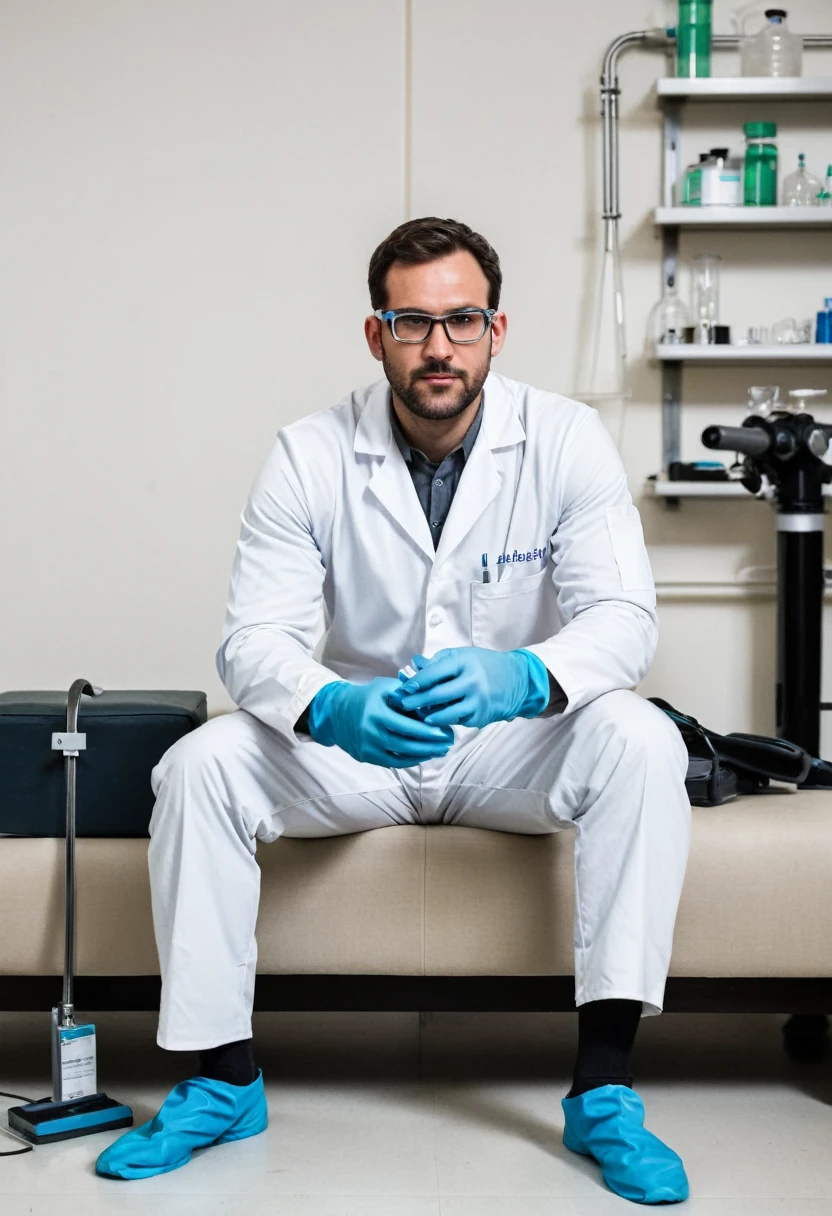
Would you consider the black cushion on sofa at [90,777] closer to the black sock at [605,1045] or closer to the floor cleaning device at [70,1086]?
the floor cleaning device at [70,1086]

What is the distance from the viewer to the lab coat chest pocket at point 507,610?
74.9 inches

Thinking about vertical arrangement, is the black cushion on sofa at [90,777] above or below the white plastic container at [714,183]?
below

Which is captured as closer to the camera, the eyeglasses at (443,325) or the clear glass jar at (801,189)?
the eyeglasses at (443,325)

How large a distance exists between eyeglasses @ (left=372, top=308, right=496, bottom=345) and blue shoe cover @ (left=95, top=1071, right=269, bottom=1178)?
1.04 metres

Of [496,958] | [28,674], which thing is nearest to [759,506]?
[496,958]

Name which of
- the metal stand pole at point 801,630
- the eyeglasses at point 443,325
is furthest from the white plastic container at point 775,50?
the eyeglasses at point 443,325

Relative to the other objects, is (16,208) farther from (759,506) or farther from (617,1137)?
(617,1137)

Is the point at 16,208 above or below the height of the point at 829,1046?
above

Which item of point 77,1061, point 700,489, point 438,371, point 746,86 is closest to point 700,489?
point 700,489

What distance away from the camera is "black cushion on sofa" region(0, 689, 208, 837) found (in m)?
1.80

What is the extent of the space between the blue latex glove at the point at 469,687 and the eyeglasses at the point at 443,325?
0.51 meters

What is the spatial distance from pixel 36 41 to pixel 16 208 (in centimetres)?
36

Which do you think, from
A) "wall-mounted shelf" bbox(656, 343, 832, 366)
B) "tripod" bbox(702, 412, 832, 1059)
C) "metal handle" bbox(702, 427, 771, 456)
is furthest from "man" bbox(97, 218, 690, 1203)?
"wall-mounted shelf" bbox(656, 343, 832, 366)

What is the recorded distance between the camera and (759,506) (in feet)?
9.49
